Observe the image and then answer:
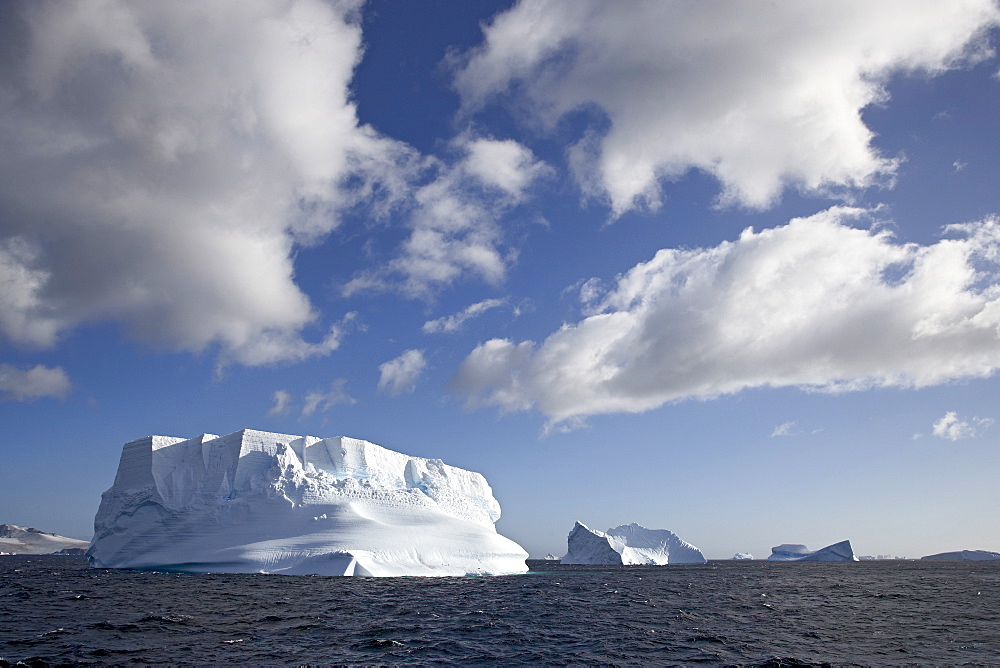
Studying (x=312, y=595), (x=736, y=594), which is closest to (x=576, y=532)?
(x=736, y=594)

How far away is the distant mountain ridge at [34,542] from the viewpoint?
141m

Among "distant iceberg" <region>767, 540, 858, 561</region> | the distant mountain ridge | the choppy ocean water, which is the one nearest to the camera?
the choppy ocean water

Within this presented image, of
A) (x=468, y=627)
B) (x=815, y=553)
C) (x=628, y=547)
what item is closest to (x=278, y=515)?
(x=468, y=627)

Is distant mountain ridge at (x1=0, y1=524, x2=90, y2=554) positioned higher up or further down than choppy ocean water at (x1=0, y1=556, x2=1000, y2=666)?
higher up

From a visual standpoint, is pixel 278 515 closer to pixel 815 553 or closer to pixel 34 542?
pixel 815 553

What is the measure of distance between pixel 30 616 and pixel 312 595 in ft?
26.7

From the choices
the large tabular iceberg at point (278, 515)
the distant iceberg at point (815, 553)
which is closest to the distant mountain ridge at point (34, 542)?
the large tabular iceberg at point (278, 515)

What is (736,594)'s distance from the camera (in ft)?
87.6

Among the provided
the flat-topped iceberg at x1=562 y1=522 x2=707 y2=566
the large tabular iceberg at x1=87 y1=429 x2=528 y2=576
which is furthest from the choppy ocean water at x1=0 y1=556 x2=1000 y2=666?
the flat-topped iceberg at x1=562 y1=522 x2=707 y2=566

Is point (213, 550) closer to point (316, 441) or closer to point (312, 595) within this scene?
point (316, 441)

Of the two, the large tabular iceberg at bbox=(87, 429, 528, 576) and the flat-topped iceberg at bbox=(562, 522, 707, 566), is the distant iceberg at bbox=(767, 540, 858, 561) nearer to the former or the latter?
the flat-topped iceberg at bbox=(562, 522, 707, 566)

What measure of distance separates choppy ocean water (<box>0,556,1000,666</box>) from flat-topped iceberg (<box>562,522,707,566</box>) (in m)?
36.2

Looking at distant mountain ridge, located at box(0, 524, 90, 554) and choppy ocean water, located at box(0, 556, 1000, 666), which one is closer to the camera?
choppy ocean water, located at box(0, 556, 1000, 666)

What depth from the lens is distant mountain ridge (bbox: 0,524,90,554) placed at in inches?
5566
